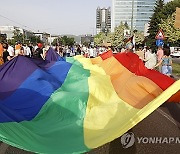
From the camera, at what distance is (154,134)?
20.4ft

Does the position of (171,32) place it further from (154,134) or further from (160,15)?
(154,134)

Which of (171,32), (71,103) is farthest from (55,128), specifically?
(171,32)

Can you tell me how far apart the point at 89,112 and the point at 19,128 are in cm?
162

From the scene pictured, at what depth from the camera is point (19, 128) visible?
3.83 metres

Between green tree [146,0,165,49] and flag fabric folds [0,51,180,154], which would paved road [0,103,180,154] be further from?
green tree [146,0,165,49]

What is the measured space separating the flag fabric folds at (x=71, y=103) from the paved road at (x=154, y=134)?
2.27ft

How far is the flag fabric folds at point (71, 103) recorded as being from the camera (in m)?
3.77

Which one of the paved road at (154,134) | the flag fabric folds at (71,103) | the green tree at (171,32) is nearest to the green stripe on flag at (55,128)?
the flag fabric folds at (71,103)

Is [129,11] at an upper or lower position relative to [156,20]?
upper

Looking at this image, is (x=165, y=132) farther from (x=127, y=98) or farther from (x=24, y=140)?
(x=24, y=140)

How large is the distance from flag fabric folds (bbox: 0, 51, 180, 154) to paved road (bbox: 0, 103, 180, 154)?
2.27 feet

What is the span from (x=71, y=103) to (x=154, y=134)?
5.93 ft

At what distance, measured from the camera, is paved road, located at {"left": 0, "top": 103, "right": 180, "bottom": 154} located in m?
5.41

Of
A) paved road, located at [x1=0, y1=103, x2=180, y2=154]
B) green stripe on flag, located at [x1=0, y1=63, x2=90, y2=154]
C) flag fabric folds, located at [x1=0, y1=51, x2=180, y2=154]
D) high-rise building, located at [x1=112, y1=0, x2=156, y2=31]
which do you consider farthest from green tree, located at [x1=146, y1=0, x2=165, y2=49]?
high-rise building, located at [x1=112, y1=0, x2=156, y2=31]
